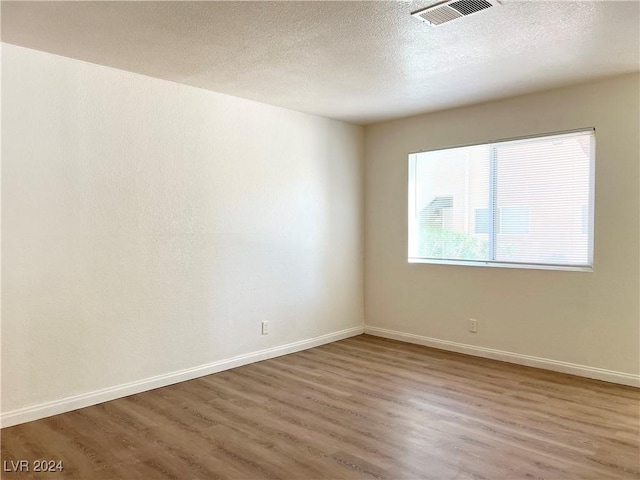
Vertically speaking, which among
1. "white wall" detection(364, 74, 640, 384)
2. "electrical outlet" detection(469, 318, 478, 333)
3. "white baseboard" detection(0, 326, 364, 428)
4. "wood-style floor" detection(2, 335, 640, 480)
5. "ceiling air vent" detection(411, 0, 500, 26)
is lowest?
"wood-style floor" detection(2, 335, 640, 480)

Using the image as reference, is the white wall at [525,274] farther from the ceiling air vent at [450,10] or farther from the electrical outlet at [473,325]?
the ceiling air vent at [450,10]

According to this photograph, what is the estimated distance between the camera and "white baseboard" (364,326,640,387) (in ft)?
12.7

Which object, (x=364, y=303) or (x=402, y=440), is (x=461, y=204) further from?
(x=402, y=440)

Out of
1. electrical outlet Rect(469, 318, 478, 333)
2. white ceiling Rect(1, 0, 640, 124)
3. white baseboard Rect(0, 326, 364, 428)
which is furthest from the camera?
electrical outlet Rect(469, 318, 478, 333)

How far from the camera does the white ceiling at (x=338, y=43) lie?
2.61m

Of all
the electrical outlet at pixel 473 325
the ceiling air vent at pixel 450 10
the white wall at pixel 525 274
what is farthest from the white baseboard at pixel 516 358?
the ceiling air vent at pixel 450 10

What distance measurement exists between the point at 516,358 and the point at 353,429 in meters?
2.17

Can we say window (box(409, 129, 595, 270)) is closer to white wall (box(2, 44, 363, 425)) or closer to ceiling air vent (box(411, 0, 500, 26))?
white wall (box(2, 44, 363, 425))

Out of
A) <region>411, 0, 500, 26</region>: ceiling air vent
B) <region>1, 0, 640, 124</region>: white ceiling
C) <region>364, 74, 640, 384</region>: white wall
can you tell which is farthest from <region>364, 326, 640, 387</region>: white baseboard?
<region>411, 0, 500, 26</region>: ceiling air vent

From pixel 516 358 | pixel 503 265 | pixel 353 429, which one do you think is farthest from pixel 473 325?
pixel 353 429

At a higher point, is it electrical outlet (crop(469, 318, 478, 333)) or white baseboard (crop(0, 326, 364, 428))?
electrical outlet (crop(469, 318, 478, 333))

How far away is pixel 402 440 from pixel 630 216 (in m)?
2.58

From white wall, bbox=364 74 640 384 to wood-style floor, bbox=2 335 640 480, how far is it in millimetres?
362

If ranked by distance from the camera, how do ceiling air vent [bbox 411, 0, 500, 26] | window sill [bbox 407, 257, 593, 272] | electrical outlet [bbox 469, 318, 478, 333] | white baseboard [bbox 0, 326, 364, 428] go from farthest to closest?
electrical outlet [bbox 469, 318, 478, 333]
window sill [bbox 407, 257, 593, 272]
white baseboard [bbox 0, 326, 364, 428]
ceiling air vent [bbox 411, 0, 500, 26]
